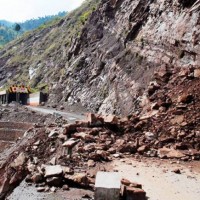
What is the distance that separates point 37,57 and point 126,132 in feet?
232

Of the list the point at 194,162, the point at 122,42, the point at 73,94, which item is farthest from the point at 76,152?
the point at 73,94

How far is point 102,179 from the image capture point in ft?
30.7

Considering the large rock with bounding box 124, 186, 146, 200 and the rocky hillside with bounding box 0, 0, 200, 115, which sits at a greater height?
the rocky hillside with bounding box 0, 0, 200, 115

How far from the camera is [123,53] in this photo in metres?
39.9

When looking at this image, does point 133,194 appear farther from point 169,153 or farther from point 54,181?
point 169,153

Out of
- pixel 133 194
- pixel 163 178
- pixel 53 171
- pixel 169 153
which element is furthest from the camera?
pixel 169 153

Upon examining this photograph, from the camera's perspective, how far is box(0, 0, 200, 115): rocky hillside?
2934 cm

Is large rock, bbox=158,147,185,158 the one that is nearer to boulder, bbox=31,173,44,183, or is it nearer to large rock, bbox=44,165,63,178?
large rock, bbox=44,165,63,178

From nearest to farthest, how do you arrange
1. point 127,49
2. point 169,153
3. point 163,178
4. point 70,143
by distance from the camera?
1. point 163,178
2. point 169,153
3. point 70,143
4. point 127,49

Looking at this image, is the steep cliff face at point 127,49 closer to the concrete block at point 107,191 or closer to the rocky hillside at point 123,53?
the rocky hillside at point 123,53

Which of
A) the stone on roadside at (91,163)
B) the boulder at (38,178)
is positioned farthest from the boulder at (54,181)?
the stone on roadside at (91,163)

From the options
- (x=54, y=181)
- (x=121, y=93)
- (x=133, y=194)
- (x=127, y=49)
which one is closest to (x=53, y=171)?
(x=54, y=181)

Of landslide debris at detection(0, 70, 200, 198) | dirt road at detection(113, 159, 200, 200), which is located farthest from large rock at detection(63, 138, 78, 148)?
dirt road at detection(113, 159, 200, 200)

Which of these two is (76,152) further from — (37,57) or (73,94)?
(37,57)
